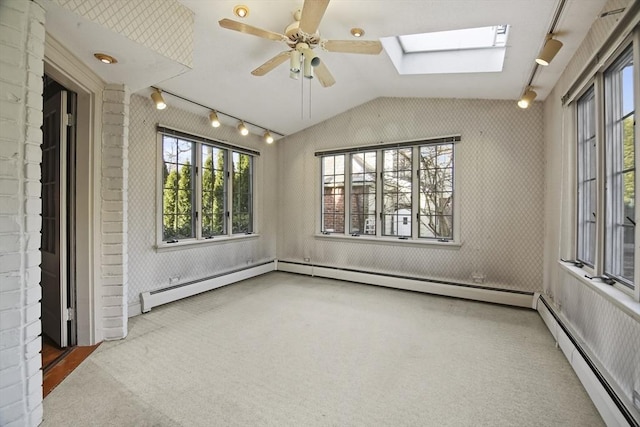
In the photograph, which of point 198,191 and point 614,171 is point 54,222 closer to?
point 198,191

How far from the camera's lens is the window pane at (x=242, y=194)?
17.3 ft

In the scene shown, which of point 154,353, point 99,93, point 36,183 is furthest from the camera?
point 99,93

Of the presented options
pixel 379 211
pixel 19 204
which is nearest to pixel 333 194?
pixel 379 211

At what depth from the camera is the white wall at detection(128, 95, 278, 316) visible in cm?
365

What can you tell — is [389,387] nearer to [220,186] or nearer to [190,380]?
[190,380]

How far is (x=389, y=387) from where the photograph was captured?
7.14 ft

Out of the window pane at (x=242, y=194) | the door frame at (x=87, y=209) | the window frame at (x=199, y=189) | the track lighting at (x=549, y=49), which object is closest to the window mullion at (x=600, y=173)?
the track lighting at (x=549, y=49)

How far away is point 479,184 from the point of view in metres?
4.24

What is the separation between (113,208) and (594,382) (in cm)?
417

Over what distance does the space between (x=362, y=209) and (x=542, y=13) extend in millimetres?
3500

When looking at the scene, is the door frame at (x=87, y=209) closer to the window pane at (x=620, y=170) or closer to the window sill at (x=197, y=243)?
the window sill at (x=197, y=243)

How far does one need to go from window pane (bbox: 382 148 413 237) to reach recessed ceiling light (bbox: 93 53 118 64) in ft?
12.5

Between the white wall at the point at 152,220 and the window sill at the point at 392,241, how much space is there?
174 cm

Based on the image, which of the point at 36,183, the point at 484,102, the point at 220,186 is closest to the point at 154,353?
the point at 36,183
